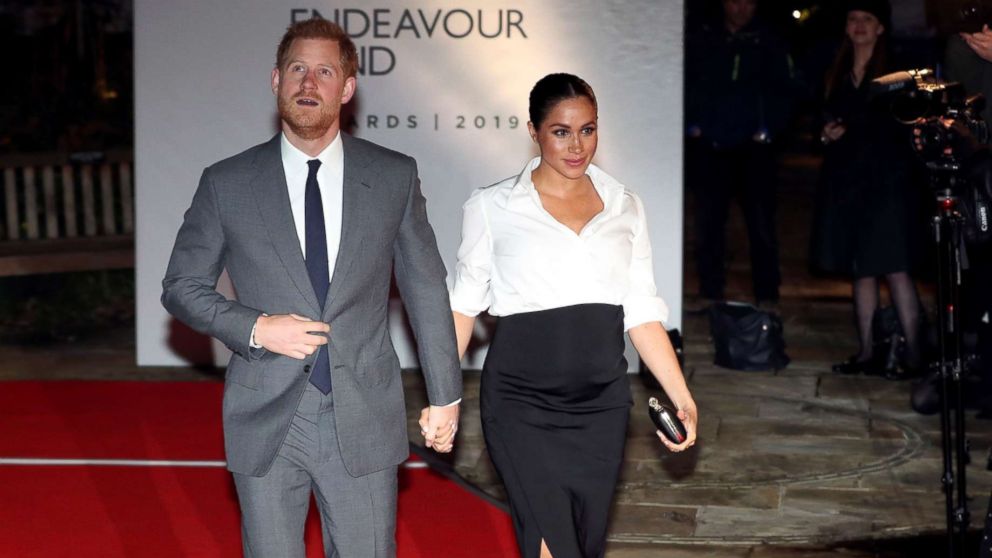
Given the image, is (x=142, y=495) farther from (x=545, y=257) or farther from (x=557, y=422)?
(x=545, y=257)

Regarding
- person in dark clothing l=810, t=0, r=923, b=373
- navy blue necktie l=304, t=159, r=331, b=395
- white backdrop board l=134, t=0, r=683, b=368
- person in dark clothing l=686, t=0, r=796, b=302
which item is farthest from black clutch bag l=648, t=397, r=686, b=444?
person in dark clothing l=686, t=0, r=796, b=302

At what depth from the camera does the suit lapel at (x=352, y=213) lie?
3924mm

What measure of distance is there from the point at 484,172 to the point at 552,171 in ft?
13.5

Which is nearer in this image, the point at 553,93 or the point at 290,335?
the point at 290,335

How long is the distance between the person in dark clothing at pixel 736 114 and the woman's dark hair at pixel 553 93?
19.5ft

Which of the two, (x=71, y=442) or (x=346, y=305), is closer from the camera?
(x=346, y=305)

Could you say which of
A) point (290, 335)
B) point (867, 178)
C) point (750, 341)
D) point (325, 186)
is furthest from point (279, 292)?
point (750, 341)

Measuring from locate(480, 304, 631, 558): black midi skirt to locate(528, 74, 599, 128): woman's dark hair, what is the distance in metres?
0.57

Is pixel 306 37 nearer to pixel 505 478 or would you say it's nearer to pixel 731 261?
pixel 505 478

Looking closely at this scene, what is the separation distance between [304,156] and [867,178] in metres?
5.36

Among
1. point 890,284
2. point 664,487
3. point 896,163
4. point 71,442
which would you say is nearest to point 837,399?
point 890,284

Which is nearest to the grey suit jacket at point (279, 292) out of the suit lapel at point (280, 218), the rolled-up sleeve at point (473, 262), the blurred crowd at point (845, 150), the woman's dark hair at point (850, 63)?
the suit lapel at point (280, 218)

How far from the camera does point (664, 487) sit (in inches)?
272

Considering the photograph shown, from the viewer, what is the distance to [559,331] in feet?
15.1
